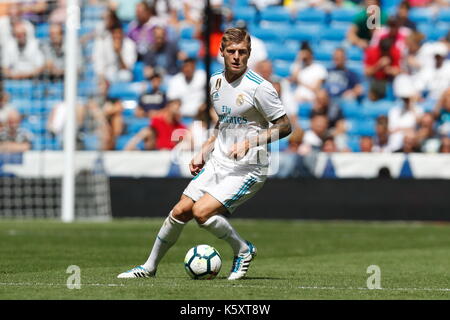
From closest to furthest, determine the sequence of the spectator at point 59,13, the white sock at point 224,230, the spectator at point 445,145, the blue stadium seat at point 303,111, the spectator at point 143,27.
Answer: the white sock at point 224,230 → the spectator at point 445,145 → the blue stadium seat at point 303,111 → the spectator at point 59,13 → the spectator at point 143,27

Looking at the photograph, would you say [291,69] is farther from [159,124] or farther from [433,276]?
[433,276]

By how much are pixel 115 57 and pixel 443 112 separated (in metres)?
7.35

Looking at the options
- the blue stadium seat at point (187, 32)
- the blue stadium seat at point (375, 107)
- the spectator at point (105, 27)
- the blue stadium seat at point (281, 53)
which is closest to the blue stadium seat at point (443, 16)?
the blue stadium seat at point (375, 107)

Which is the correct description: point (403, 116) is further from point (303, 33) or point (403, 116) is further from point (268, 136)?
point (268, 136)

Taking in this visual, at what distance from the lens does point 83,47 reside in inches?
848

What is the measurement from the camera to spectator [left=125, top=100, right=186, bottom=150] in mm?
21203

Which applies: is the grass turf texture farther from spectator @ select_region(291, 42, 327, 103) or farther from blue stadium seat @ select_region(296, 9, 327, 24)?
blue stadium seat @ select_region(296, 9, 327, 24)

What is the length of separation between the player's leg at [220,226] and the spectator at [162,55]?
13821 mm

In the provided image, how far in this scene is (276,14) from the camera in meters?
23.9

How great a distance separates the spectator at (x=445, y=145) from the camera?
19.5m

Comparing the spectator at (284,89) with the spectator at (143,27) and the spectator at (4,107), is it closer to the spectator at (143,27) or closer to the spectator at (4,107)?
the spectator at (143,27)

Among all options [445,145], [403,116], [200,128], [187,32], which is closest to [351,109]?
[403,116]

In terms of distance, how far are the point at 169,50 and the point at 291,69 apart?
266cm
